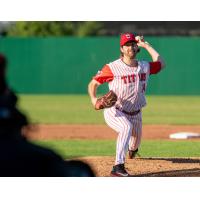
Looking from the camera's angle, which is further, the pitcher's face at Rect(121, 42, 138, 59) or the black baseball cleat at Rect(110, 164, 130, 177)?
the pitcher's face at Rect(121, 42, 138, 59)

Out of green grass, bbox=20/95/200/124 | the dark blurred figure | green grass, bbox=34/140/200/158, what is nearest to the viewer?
Answer: the dark blurred figure

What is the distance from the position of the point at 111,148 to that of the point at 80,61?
549 inches

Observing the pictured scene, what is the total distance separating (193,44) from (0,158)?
21973 millimetres

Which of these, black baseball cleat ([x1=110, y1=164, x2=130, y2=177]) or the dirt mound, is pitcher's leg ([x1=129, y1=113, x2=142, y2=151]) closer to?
black baseball cleat ([x1=110, y1=164, x2=130, y2=177])

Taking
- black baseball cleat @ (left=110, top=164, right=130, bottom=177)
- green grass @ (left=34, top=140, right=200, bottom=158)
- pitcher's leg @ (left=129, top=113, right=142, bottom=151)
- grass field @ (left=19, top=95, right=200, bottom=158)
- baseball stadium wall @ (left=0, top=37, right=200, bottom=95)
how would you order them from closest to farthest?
black baseball cleat @ (left=110, top=164, right=130, bottom=177) → pitcher's leg @ (left=129, top=113, right=142, bottom=151) → green grass @ (left=34, top=140, right=200, bottom=158) → grass field @ (left=19, top=95, right=200, bottom=158) → baseball stadium wall @ (left=0, top=37, right=200, bottom=95)

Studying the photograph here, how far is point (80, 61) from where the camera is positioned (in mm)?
23578

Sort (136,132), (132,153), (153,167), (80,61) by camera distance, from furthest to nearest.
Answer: (80,61)
(132,153)
(136,132)
(153,167)

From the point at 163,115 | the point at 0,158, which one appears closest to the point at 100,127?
the point at 163,115

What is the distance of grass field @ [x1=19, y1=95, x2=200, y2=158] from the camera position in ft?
30.5

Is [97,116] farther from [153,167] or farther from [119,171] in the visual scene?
[119,171]

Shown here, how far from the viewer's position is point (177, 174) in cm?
626

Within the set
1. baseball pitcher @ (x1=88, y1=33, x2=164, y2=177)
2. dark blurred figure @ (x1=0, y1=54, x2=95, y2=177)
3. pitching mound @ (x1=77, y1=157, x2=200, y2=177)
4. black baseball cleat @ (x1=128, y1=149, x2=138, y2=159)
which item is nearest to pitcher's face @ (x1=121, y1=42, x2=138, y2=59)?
baseball pitcher @ (x1=88, y1=33, x2=164, y2=177)

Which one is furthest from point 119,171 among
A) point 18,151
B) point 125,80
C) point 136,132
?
point 18,151

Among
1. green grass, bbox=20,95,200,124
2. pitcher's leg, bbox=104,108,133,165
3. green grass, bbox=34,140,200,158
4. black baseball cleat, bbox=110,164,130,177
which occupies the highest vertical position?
pitcher's leg, bbox=104,108,133,165
